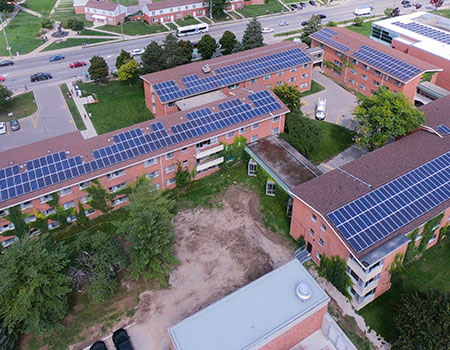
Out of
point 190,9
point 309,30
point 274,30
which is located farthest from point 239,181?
point 190,9

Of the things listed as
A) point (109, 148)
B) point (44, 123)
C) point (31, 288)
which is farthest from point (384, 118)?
point (44, 123)

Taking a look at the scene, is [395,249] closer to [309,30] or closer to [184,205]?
[184,205]

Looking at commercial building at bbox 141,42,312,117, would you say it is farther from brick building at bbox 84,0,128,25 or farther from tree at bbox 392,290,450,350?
brick building at bbox 84,0,128,25

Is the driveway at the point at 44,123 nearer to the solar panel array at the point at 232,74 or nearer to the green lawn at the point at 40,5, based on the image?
the solar panel array at the point at 232,74

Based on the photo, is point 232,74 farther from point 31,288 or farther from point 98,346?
A: point 98,346

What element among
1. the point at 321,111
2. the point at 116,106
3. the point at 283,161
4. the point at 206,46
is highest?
the point at 206,46

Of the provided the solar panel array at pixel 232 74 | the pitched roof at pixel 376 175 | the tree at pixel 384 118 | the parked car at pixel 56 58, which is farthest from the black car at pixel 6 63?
the tree at pixel 384 118
